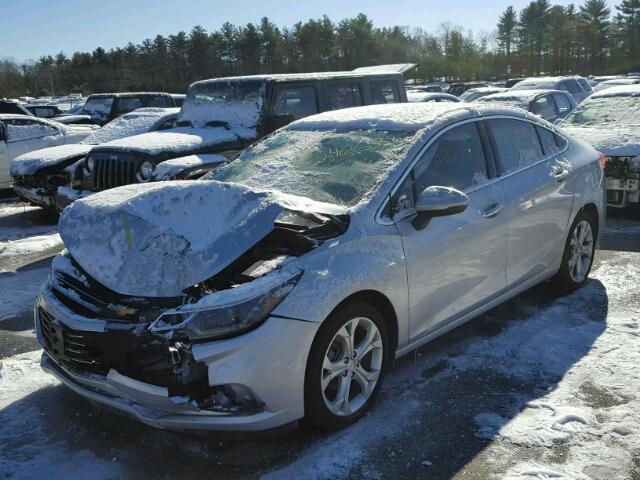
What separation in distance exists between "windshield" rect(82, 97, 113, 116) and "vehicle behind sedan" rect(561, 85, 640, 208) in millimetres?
13779

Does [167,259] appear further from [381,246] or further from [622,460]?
[622,460]

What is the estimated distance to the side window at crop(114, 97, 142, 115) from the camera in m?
17.5

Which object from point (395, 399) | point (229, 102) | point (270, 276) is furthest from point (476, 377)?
point (229, 102)

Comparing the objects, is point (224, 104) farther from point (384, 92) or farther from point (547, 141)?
point (547, 141)

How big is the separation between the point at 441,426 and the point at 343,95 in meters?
5.91

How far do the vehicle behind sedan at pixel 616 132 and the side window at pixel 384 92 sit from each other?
2.70 meters

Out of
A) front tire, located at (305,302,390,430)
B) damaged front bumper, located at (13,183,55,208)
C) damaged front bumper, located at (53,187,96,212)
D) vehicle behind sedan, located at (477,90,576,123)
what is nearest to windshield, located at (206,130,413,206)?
front tire, located at (305,302,390,430)

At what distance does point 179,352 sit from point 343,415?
1004 millimetres

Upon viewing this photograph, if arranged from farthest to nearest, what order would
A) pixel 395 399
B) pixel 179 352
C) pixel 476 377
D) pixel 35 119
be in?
pixel 35 119 < pixel 476 377 < pixel 395 399 < pixel 179 352

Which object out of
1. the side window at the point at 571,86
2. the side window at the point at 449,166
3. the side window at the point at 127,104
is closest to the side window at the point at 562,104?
the side window at the point at 571,86

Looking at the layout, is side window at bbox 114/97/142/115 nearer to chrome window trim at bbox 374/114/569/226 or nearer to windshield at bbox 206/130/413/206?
windshield at bbox 206/130/413/206

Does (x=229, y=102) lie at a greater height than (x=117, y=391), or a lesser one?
greater

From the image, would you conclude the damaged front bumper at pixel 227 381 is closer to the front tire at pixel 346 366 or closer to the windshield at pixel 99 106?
the front tire at pixel 346 366

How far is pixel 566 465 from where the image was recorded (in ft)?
10.0
